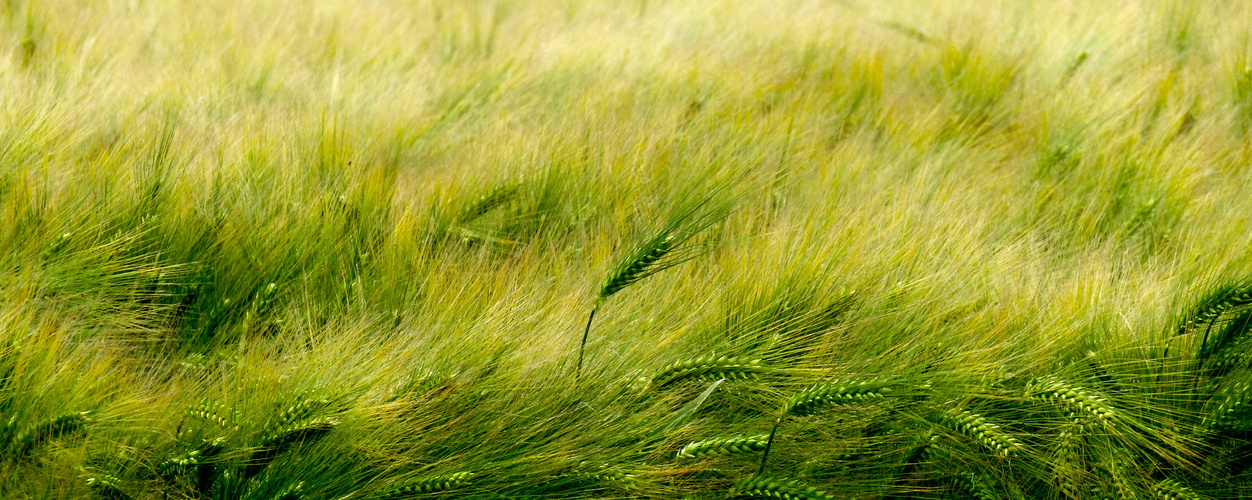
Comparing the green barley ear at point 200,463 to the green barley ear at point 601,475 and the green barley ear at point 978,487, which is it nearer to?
the green barley ear at point 601,475

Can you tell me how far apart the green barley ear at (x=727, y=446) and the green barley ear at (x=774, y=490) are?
45 mm

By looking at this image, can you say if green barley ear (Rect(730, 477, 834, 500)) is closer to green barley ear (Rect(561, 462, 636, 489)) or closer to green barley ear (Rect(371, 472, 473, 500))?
green barley ear (Rect(561, 462, 636, 489))

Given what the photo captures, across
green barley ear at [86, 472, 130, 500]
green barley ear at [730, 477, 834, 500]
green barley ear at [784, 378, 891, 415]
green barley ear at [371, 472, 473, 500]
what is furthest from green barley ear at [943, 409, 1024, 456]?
green barley ear at [86, 472, 130, 500]

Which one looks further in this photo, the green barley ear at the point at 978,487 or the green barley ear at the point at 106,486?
the green barley ear at the point at 978,487

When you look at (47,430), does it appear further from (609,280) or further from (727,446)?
(727,446)

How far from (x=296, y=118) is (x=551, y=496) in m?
1.22

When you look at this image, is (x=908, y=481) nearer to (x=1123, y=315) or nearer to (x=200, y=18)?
(x=1123, y=315)

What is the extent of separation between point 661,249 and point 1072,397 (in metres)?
0.61

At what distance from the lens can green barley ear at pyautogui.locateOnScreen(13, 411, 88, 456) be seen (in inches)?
51.4

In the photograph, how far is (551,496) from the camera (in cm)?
134

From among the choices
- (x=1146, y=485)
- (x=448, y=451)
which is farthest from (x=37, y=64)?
(x=1146, y=485)

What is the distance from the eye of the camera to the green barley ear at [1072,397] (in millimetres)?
1307

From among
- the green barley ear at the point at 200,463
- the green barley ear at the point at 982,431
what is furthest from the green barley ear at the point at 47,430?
the green barley ear at the point at 982,431

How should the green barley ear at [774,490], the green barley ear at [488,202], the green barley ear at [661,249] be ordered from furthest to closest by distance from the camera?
the green barley ear at [488,202] < the green barley ear at [661,249] < the green barley ear at [774,490]
